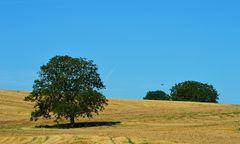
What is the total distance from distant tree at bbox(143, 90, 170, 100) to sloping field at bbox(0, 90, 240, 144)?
7333 centimetres

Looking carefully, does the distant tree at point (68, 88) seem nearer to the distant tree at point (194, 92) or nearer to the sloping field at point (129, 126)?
the sloping field at point (129, 126)

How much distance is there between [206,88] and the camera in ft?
514

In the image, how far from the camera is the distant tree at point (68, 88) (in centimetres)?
5347

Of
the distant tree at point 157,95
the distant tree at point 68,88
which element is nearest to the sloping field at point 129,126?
the distant tree at point 68,88

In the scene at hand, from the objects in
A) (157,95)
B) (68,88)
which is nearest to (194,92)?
(157,95)

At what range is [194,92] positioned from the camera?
6029 inches

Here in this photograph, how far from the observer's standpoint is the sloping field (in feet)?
107

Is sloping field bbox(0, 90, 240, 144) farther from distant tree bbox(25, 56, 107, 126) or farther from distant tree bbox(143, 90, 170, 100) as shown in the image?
distant tree bbox(143, 90, 170, 100)

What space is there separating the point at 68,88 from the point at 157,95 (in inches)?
4479

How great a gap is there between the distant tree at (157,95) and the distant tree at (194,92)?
733 cm

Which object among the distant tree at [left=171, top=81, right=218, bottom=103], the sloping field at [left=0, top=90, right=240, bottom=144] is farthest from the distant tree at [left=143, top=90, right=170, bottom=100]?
the sloping field at [left=0, top=90, right=240, bottom=144]

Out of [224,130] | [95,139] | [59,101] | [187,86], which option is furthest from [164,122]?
[187,86]

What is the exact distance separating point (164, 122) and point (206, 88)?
101081 mm

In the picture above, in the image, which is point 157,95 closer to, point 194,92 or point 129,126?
point 194,92
